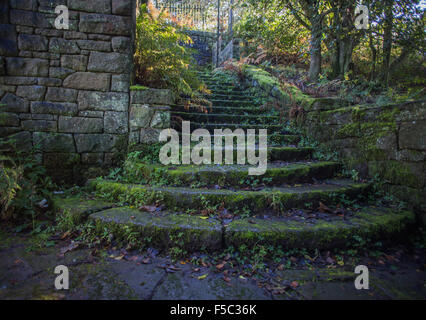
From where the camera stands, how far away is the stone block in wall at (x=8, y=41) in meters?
3.28

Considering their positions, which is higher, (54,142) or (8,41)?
(8,41)

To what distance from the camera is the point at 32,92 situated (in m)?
3.40

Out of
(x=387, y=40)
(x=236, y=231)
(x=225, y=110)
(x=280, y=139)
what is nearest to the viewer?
(x=236, y=231)

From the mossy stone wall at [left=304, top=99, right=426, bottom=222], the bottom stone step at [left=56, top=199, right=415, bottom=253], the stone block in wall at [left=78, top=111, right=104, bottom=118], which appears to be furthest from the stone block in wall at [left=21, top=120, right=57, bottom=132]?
the mossy stone wall at [left=304, top=99, right=426, bottom=222]

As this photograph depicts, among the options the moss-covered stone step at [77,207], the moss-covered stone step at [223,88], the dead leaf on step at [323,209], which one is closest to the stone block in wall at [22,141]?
the moss-covered stone step at [77,207]

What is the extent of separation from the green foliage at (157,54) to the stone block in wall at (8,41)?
1618 millimetres

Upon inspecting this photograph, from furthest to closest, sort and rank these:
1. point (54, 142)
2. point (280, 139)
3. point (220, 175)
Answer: point (280, 139), point (54, 142), point (220, 175)

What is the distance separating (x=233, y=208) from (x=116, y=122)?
2285mm

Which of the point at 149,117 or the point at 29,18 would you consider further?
the point at 149,117

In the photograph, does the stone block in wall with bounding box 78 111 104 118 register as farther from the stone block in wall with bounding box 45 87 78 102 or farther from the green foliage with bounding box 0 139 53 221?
the green foliage with bounding box 0 139 53 221

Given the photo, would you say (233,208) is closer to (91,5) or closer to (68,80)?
(68,80)
